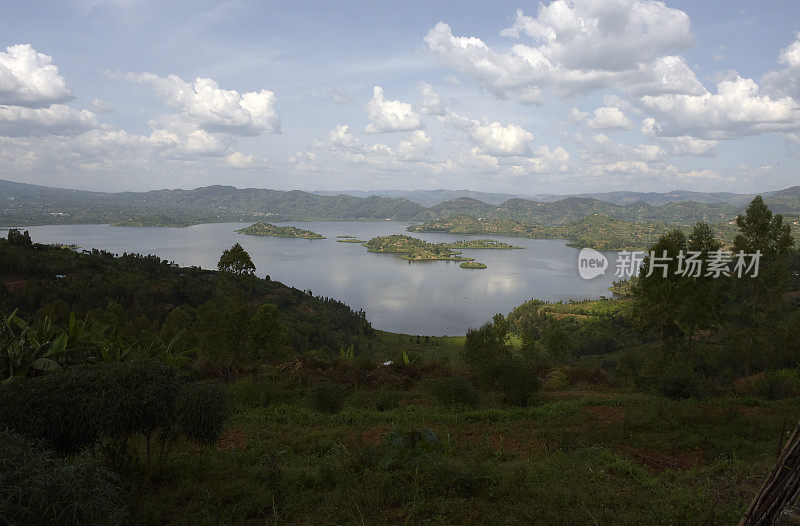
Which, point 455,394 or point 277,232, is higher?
point 277,232

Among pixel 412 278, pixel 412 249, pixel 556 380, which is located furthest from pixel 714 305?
pixel 412 249

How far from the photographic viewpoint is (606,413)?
7.40 metres

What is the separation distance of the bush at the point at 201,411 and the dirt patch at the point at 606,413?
6.01m

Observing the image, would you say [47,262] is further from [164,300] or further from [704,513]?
Answer: [704,513]

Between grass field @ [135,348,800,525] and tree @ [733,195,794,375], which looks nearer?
grass field @ [135,348,800,525]

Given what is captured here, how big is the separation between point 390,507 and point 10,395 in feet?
11.6

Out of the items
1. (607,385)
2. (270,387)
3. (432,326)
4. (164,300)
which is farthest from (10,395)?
(432,326)

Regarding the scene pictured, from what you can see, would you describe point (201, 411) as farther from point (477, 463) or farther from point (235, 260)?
point (235, 260)

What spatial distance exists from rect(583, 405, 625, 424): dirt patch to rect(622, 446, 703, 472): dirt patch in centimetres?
101

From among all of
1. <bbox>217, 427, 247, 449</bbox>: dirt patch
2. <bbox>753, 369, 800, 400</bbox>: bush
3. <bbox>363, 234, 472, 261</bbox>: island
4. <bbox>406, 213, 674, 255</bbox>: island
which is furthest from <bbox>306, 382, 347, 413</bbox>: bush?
<bbox>406, 213, 674, 255</bbox>: island

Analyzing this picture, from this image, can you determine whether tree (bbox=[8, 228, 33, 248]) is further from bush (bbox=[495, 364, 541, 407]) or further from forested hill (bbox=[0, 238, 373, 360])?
bush (bbox=[495, 364, 541, 407])

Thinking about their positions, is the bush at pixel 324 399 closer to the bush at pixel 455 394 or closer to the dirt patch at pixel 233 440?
the dirt patch at pixel 233 440

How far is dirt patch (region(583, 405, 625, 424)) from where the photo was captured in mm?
6858

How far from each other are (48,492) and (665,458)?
6.63 meters
